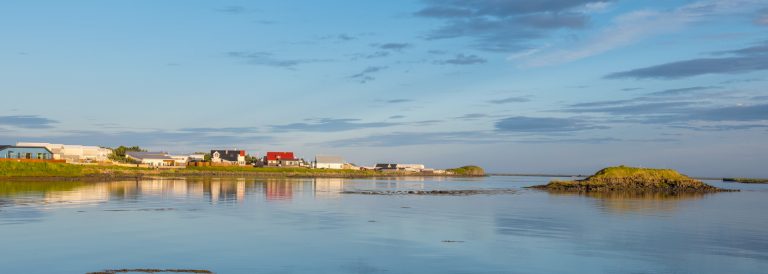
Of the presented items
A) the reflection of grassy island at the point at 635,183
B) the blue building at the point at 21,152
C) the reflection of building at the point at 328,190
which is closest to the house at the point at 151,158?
the blue building at the point at 21,152

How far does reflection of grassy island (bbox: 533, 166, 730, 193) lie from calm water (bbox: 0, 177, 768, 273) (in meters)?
54.7

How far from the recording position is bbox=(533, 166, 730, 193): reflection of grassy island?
105 m

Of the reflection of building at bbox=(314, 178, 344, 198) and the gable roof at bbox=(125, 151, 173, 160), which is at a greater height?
the gable roof at bbox=(125, 151, 173, 160)

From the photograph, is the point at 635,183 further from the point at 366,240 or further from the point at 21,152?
the point at 21,152

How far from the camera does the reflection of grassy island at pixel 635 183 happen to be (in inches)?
4124

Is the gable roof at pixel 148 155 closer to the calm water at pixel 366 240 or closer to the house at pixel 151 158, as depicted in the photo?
the house at pixel 151 158

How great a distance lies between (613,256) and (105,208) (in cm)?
3630

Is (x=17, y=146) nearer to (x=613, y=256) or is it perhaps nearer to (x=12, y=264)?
(x=12, y=264)

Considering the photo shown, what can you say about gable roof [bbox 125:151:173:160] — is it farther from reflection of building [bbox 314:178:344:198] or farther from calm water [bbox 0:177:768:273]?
calm water [bbox 0:177:768:273]

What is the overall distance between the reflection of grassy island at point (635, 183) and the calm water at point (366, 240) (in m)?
54.7

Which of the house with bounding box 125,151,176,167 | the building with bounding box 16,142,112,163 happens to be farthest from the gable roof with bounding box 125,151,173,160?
the building with bounding box 16,142,112,163

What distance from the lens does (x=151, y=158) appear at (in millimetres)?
182000

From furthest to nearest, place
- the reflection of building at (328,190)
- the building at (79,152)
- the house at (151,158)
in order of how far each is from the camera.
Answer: the house at (151,158)
the building at (79,152)
the reflection of building at (328,190)

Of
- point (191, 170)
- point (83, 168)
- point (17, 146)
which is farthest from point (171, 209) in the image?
point (191, 170)
